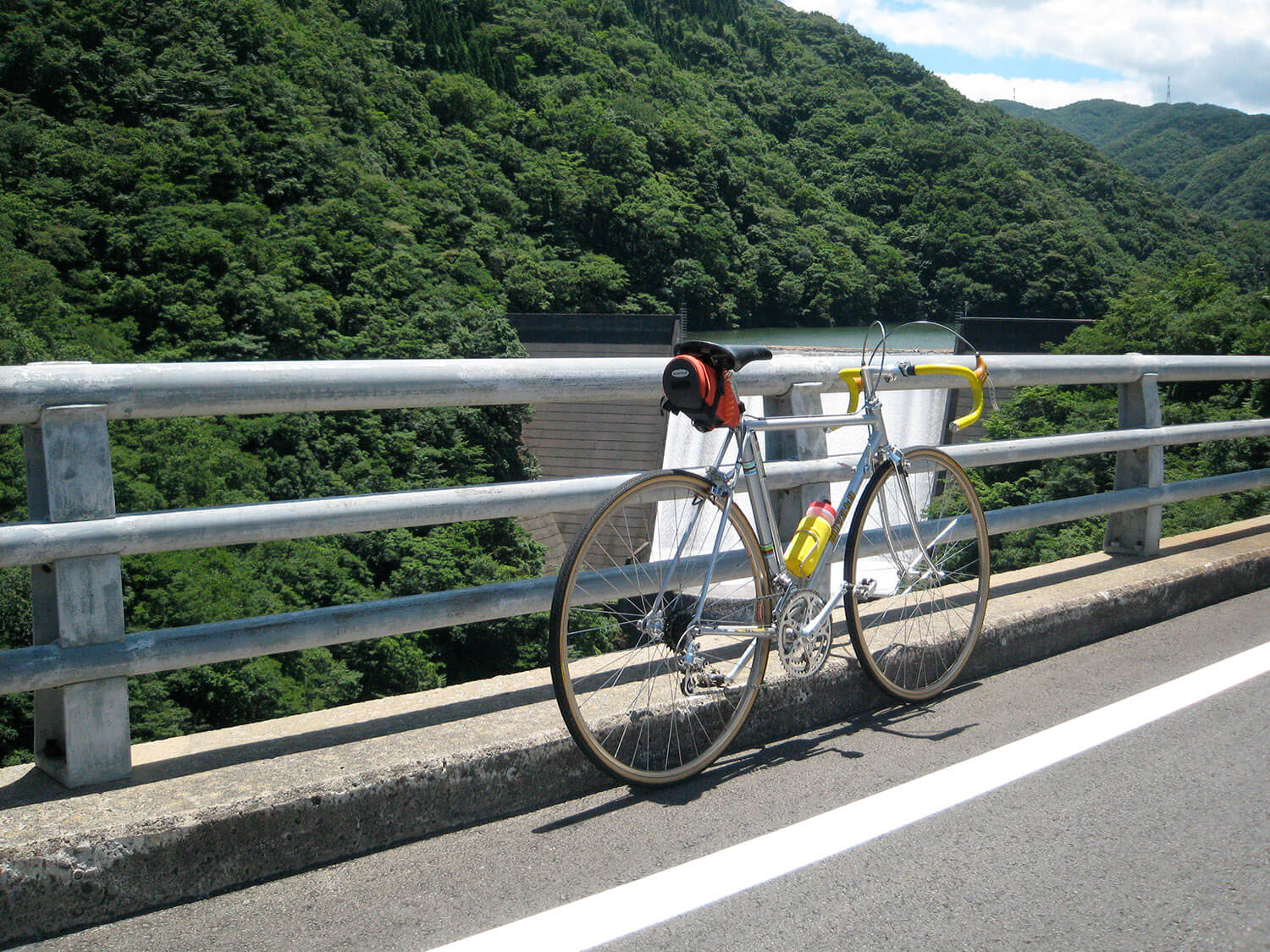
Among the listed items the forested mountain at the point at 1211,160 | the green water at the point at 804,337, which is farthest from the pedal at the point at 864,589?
the forested mountain at the point at 1211,160

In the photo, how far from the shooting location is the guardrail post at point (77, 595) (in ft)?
8.20

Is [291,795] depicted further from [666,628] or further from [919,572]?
[919,572]

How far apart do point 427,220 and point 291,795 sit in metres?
74.3

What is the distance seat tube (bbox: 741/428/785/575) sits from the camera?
329cm

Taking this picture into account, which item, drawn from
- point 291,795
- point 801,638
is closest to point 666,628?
point 801,638

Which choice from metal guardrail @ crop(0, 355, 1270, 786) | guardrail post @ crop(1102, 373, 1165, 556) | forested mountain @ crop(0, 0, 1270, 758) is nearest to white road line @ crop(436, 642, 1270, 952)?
metal guardrail @ crop(0, 355, 1270, 786)

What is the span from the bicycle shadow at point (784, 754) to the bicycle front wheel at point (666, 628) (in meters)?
0.06

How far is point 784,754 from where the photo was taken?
3406 mm

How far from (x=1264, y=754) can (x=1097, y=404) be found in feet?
98.3

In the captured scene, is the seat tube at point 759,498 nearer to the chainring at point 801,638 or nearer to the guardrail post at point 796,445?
the chainring at point 801,638

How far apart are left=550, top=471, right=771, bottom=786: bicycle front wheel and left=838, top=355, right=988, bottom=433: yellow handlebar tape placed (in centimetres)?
75

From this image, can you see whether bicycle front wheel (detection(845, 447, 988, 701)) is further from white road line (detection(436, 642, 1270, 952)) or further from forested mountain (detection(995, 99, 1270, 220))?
forested mountain (detection(995, 99, 1270, 220))

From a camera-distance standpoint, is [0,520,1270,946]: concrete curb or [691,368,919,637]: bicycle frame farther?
[691,368,919,637]: bicycle frame

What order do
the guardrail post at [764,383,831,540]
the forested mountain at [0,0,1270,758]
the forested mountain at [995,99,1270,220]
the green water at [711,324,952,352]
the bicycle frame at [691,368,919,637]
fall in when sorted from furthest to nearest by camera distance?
the forested mountain at [995,99,1270,220], the green water at [711,324,952,352], the forested mountain at [0,0,1270,758], the guardrail post at [764,383,831,540], the bicycle frame at [691,368,919,637]
